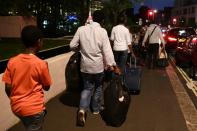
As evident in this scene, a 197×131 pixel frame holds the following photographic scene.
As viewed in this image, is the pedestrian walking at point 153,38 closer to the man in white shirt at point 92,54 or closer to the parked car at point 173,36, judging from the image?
the man in white shirt at point 92,54

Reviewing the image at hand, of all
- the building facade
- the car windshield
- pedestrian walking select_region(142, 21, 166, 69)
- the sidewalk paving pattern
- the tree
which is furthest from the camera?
the building facade

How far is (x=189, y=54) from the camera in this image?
16.7 metres

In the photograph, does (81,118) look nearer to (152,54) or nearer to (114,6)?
(152,54)

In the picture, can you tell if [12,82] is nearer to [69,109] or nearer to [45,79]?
[45,79]

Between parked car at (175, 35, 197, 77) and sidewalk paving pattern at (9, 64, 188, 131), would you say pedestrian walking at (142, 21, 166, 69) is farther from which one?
sidewalk paving pattern at (9, 64, 188, 131)

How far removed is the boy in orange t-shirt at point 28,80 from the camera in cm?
473

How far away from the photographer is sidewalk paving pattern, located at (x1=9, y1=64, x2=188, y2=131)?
7906mm

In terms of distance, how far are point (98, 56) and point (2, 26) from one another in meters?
35.2

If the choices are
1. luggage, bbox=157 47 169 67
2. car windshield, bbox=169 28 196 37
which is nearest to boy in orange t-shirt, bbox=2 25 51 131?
luggage, bbox=157 47 169 67

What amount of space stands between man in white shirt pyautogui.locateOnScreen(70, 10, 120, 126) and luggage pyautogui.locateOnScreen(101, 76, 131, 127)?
0.23 m

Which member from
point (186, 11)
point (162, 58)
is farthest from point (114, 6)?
point (186, 11)

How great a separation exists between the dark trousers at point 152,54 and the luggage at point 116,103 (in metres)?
8.51

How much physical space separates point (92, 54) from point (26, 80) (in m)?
3.26

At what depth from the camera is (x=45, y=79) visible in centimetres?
478
